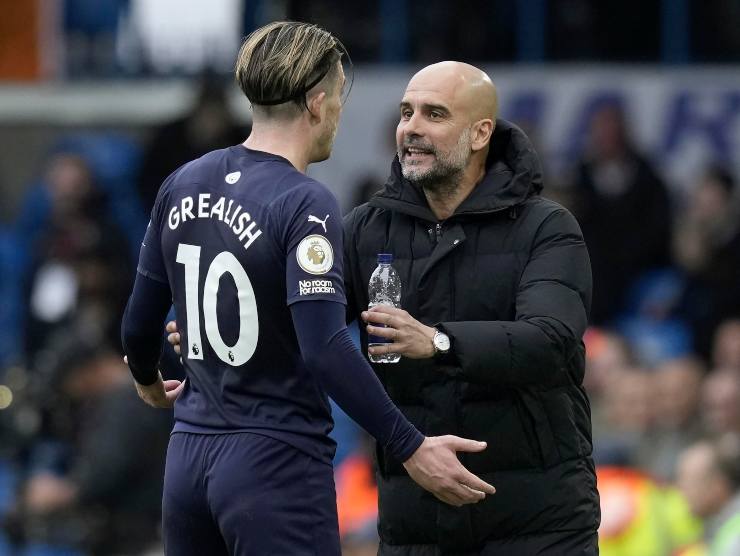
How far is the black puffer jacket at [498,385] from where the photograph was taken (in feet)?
15.3

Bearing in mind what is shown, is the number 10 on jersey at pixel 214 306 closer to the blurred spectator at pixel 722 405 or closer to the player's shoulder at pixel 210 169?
the player's shoulder at pixel 210 169

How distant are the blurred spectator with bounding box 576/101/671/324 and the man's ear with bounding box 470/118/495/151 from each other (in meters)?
6.11

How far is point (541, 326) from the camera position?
176 inches

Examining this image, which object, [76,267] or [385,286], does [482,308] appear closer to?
[385,286]

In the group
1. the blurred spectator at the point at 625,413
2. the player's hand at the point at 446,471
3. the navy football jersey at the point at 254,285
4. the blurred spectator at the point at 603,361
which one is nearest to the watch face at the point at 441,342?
the player's hand at the point at 446,471

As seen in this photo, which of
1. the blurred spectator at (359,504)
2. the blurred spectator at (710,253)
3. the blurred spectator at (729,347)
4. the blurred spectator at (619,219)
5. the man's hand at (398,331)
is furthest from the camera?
the blurred spectator at (619,219)

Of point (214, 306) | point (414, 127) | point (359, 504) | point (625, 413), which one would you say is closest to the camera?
point (214, 306)

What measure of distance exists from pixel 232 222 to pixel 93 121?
996 cm

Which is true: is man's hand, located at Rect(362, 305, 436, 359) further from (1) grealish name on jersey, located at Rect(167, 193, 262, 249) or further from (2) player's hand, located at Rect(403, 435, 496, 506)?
(1) grealish name on jersey, located at Rect(167, 193, 262, 249)

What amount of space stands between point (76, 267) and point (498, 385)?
760cm

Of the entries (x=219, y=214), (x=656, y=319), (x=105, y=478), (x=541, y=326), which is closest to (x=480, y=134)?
(x=541, y=326)

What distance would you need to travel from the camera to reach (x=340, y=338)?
4105 millimetres

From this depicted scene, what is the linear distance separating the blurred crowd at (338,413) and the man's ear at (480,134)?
1.26 metres

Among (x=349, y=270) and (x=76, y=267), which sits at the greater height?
(x=349, y=270)
